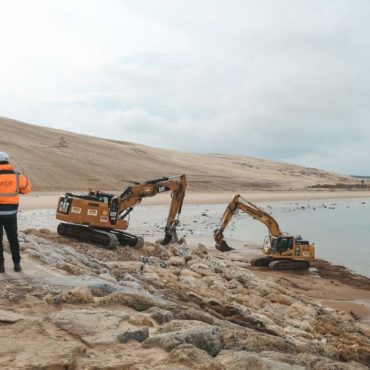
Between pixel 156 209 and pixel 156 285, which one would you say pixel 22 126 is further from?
pixel 156 285

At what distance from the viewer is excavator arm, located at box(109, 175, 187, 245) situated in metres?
17.4

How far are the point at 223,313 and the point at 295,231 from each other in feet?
86.1

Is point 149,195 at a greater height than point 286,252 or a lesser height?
greater

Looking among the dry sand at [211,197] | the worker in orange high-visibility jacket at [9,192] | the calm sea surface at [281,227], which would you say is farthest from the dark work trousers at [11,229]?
Answer: the dry sand at [211,197]

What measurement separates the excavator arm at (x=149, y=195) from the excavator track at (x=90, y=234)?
2.68ft

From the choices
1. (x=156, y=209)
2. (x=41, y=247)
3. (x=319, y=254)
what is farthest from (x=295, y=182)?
(x=41, y=247)

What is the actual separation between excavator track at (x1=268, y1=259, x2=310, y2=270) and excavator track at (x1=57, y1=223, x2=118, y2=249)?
23.7 feet

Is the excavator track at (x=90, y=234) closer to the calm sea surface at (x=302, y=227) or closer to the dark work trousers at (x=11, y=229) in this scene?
the dark work trousers at (x=11, y=229)

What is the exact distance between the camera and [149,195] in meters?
18.1

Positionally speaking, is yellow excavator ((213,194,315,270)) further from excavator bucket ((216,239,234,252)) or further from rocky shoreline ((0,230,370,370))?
rocky shoreline ((0,230,370,370))

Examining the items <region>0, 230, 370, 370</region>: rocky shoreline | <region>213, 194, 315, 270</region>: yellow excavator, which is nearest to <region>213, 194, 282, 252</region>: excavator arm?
<region>213, 194, 315, 270</region>: yellow excavator

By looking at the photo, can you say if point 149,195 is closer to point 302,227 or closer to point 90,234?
point 90,234

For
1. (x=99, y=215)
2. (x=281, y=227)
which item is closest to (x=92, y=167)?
(x=281, y=227)

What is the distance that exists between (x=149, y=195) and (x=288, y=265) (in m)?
6.69
